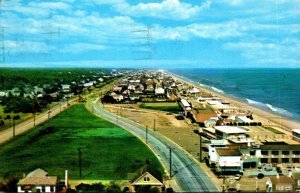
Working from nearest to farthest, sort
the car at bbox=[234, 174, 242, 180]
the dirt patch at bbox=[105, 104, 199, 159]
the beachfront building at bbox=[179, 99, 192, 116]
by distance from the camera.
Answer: the car at bbox=[234, 174, 242, 180] < the dirt patch at bbox=[105, 104, 199, 159] < the beachfront building at bbox=[179, 99, 192, 116]

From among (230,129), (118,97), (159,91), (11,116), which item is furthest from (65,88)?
(230,129)

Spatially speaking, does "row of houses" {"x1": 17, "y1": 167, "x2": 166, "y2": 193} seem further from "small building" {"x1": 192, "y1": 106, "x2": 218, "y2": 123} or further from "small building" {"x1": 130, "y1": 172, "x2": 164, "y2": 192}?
"small building" {"x1": 192, "y1": 106, "x2": 218, "y2": 123}

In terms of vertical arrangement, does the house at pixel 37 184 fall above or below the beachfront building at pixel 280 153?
below

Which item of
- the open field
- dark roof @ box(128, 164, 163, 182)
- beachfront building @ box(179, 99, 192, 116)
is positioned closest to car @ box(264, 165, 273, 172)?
dark roof @ box(128, 164, 163, 182)

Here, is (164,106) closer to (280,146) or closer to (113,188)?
(280,146)

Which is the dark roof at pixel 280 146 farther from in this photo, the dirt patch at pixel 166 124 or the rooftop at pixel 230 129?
the dirt patch at pixel 166 124

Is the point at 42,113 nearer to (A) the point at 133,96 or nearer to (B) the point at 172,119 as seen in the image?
(A) the point at 133,96

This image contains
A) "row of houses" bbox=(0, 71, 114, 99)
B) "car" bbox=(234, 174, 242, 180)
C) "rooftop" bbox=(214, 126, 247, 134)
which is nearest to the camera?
"car" bbox=(234, 174, 242, 180)

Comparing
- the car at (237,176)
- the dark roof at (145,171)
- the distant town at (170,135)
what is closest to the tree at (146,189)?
the distant town at (170,135)
